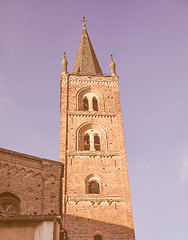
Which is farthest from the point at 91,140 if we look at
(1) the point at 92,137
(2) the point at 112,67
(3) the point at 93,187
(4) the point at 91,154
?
(2) the point at 112,67

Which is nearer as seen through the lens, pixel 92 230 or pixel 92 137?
pixel 92 230

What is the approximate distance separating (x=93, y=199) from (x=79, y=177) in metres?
1.62

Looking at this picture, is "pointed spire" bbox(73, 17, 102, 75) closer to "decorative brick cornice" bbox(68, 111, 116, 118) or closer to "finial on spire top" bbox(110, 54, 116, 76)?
"finial on spire top" bbox(110, 54, 116, 76)

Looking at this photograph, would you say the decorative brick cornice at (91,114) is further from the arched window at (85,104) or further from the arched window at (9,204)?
the arched window at (9,204)

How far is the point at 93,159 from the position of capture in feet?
63.5

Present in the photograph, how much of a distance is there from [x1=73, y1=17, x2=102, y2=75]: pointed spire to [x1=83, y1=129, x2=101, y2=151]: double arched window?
626 cm

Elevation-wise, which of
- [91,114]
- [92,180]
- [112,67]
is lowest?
[92,180]

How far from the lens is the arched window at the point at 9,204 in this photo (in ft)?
33.4

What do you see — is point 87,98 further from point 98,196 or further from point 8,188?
point 8,188

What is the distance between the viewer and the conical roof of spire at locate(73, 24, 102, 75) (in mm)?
27403

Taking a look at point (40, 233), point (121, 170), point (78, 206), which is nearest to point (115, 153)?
point (121, 170)

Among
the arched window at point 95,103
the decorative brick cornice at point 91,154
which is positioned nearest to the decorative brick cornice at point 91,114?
the arched window at point 95,103

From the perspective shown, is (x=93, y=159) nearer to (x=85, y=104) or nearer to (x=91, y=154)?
(x=91, y=154)

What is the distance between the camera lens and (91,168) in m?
18.9
